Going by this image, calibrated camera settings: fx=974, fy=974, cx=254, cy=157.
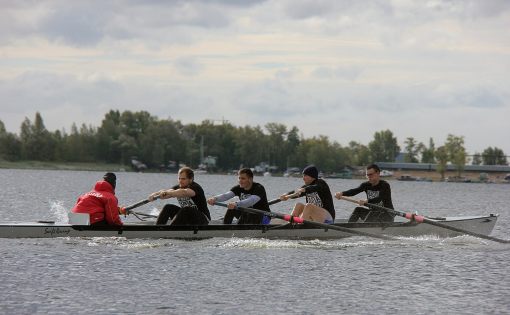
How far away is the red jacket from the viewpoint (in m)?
25.2

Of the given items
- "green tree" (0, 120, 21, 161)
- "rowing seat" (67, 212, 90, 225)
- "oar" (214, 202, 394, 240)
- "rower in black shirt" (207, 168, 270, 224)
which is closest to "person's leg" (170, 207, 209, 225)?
"rower in black shirt" (207, 168, 270, 224)

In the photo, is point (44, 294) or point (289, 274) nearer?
point (44, 294)

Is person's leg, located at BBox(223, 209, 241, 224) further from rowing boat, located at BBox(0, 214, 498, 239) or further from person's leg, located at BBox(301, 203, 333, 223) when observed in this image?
person's leg, located at BBox(301, 203, 333, 223)

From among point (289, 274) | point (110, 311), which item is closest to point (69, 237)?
point (289, 274)

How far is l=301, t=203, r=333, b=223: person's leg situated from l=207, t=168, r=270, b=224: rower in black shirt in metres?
1.21

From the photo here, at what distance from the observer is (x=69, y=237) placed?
2588 cm

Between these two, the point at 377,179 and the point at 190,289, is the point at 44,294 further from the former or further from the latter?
the point at 377,179

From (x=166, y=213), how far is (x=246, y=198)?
224 cm

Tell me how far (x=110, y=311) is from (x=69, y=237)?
8.78 metres

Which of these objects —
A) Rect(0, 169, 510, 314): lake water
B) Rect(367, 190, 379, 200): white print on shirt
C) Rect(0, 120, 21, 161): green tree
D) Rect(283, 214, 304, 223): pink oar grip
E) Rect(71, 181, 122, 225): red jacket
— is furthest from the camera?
Rect(0, 120, 21, 161): green tree

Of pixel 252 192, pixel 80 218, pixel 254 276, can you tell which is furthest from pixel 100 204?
pixel 254 276

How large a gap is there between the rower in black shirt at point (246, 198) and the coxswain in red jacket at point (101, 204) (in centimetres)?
255

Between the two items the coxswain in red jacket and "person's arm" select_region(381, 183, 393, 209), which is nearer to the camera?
the coxswain in red jacket

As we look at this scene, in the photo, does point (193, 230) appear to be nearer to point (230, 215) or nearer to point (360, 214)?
point (230, 215)
